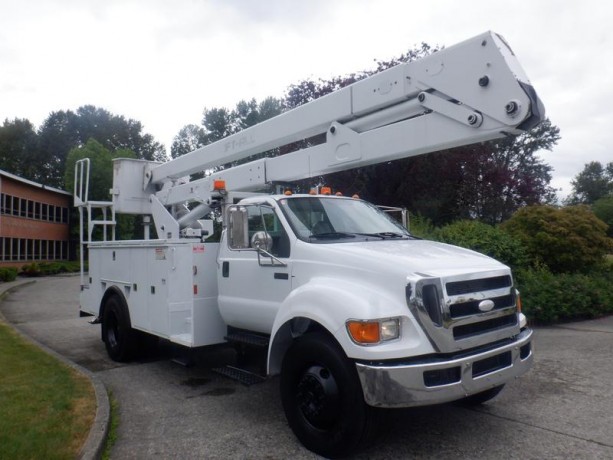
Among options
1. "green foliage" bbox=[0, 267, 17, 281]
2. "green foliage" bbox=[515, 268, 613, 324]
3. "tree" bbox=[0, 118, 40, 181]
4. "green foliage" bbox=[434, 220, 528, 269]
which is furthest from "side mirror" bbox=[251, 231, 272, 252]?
"tree" bbox=[0, 118, 40, 181]

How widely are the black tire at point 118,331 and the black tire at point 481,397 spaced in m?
4.70

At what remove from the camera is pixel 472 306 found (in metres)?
4.30

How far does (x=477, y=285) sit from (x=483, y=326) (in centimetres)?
35

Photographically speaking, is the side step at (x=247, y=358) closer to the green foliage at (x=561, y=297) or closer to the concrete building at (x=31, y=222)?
the green foliage at (x=561, y=297)

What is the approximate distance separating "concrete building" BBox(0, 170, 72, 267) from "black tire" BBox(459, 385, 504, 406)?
2934 centimetres

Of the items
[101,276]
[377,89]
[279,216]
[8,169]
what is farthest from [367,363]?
[8,169]

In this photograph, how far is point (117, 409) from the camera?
18.9 ft

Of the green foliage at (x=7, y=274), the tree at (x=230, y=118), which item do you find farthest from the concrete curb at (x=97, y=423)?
the tree at (x=230, y=118)

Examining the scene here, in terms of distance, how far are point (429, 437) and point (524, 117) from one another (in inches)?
115

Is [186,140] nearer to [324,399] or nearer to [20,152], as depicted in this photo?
[20,152]

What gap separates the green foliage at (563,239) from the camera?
12.5 meters

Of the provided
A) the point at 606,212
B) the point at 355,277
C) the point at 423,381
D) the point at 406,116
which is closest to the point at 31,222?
the point at 406,116

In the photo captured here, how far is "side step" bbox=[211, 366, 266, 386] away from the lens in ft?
17.7

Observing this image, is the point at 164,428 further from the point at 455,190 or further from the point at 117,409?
the point at 455,190
